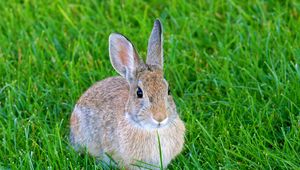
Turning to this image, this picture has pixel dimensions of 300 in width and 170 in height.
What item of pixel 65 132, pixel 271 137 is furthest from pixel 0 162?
pixel 271 137

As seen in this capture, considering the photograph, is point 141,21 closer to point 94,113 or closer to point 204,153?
point 94,113

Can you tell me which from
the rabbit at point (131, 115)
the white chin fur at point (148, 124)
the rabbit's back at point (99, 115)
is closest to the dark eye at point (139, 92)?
the rabbit at point (131, 115)

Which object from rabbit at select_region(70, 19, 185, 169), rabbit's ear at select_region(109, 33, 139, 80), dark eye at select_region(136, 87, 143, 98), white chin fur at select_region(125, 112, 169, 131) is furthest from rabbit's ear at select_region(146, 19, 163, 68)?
white chin fur at select_region(125, 112, 169, 131)

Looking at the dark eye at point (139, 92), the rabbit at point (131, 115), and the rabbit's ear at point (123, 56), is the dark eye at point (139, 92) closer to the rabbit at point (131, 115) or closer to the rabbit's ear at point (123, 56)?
the rabbit at point (131, 115)

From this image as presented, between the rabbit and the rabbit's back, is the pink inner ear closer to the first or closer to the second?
the rabbit

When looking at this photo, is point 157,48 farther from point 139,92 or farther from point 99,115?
point 99,115
